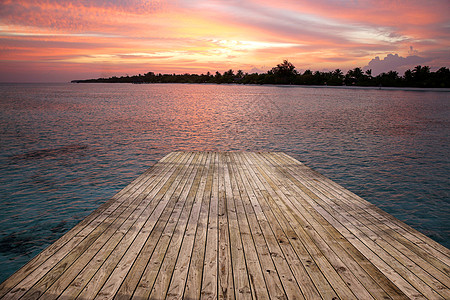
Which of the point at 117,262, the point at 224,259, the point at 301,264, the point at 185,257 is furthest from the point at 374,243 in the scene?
the point at 117,262

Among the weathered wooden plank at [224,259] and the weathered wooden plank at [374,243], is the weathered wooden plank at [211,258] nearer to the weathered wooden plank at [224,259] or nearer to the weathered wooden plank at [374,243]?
the weathered wooden plank at [224,259]

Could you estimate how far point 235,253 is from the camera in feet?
12.2

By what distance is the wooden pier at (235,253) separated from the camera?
9.94 ft

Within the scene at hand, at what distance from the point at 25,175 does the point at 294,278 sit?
11644 mm

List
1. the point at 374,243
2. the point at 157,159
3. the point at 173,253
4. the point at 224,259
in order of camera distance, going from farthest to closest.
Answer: the point at 157,159 → the point at 374,243 → the point at 173,253 → the point at 224,259

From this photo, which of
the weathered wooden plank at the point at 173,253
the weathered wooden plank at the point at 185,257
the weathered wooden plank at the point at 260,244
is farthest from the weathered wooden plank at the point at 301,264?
the weathered wooden plank at the point at 173,253

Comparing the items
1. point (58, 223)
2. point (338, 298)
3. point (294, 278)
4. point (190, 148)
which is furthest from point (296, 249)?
point (190, 148)

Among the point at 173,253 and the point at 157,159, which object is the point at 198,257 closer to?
the point at 173,253

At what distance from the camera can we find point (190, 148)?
16.1 m

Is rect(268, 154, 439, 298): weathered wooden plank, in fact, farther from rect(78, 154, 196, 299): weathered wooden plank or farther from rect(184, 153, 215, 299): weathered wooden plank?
rect(78, 154, 196, 299): weathered wooden plank

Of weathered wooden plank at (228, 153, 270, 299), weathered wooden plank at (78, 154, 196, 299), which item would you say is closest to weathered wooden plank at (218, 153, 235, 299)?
weathered wooden plank at (228, 153, 270, 299)

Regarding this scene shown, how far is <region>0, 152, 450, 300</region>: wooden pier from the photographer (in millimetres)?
3029

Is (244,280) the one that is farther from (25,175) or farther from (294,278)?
(25,175)

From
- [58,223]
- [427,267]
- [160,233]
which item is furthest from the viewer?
[58,223]
